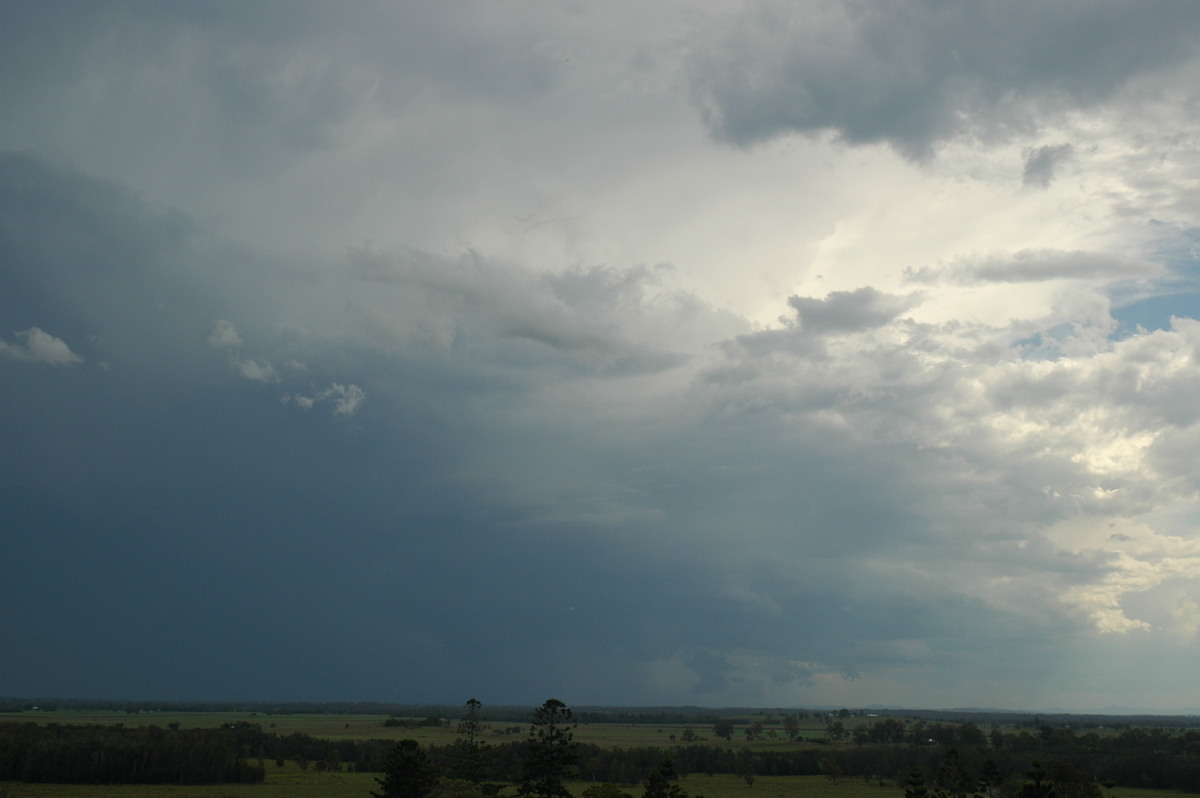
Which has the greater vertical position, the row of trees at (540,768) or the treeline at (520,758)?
the row of trees at (540,768)

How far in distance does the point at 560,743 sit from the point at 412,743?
1654 centimetres

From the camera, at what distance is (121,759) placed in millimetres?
140750

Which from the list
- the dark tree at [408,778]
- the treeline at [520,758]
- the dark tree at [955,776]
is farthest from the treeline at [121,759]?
the dark tree at [955,776]

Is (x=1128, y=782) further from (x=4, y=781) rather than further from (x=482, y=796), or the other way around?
(x=4, y=781)

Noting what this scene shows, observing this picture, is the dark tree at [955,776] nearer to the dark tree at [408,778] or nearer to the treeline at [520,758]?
the treeline at [520,758]

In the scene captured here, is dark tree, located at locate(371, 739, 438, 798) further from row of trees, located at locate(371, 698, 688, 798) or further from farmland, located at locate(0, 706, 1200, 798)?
farmland, located at locate(0, 706, 1200, 798)

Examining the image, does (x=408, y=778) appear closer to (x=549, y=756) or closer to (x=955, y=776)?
(x=549, y=756)

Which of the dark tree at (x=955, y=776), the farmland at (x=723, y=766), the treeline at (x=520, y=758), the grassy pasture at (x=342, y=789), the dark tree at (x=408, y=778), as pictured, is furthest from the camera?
the treeline at (x=520, y=758)

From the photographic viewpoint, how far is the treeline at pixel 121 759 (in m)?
134

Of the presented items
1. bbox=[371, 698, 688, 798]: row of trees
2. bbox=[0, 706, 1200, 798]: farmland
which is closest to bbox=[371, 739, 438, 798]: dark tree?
bbox=[371, 698, 688, 798]: row of trees

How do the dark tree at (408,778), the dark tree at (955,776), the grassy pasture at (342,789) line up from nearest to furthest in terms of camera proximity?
the dark tree at (955,776)
the dark tree at (408,778)
the grassy pasture at (342,789)

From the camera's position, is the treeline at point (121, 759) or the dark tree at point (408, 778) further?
the treeline at point (121, 759)

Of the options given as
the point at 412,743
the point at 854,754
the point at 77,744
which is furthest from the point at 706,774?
the point at 77,744

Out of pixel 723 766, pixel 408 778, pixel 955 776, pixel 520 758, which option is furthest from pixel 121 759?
pixel 955 776
